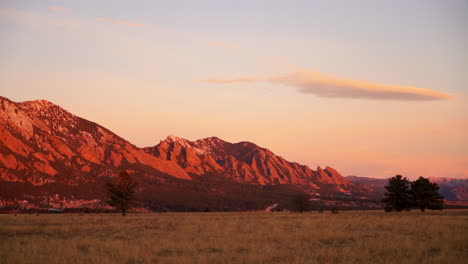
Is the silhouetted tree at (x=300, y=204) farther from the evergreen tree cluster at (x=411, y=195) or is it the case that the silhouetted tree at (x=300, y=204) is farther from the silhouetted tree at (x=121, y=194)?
the silhouetted tree at (x=121, y=194)

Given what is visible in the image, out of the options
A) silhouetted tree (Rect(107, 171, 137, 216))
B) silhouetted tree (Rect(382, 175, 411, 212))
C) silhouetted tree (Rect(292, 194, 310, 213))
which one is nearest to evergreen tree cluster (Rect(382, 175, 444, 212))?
silhouetted tree (Rect(382, 175, 411, 212))

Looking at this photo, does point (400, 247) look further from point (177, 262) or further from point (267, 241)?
point (177, 262)

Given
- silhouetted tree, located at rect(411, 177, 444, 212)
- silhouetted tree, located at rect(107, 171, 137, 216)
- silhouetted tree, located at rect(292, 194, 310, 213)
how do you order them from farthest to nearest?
silhouetted tree, located at rect(292, 194, 310, 213) → silhouetted tree, located at rect(107, 171, 137, 216) → silhouetted tree, located at rect(411, 177, 444, 212)

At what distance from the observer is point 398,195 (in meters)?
83.8

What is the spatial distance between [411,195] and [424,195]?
2.11 metres

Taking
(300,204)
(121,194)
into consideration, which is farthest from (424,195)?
(121,194)

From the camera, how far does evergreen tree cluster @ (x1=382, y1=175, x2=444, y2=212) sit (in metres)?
82.4

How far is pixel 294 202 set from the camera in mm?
111938

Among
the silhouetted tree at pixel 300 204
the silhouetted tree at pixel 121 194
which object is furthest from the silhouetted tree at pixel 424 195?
the silhouetted tree at pixel 121 194

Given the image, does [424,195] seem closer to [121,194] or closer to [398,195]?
[398,195]

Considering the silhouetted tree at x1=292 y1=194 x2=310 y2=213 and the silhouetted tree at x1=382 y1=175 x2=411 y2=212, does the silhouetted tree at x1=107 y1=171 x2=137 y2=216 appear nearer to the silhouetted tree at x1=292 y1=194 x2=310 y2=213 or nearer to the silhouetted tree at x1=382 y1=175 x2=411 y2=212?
the silhouetted tree at x1=292 y1=194 x2=310 y2=213

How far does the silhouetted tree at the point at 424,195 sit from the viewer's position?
8231cm

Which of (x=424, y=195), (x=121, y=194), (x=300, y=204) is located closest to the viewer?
(x=424, y=195)

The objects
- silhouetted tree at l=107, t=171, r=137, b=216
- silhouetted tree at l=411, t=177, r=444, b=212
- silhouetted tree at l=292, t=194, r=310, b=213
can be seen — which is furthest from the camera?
silhouetted tree at l=292, t=194, r=310, b=213
